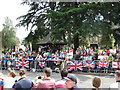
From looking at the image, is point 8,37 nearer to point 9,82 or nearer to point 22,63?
point 22,63

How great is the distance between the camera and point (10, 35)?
84875 millimetres

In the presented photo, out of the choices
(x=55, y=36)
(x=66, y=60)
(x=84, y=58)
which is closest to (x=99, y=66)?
(x=84, y=58)

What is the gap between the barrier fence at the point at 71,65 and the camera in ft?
53.9

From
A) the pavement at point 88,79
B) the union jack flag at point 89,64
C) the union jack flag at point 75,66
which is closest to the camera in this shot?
the pavement at point 88,79

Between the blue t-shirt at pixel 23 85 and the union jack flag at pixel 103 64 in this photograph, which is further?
the union jack flag at pixel 103 64

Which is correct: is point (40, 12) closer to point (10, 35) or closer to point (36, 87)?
point (36, 87)

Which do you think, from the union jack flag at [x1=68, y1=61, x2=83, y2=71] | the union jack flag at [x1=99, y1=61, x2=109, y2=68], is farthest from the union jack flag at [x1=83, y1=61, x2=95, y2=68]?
the union jack flag at [x1=99, y1=61, x2=109, y2=68]

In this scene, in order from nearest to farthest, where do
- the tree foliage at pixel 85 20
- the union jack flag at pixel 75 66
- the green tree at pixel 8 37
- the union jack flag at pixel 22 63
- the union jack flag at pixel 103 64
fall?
the union jack flag at pixel 103 64
the union jack flag at pixel 75 66
the union jack flag at pixel 22 63
the tree foliage at pixel 85 20
the green tree at pixel 8 37

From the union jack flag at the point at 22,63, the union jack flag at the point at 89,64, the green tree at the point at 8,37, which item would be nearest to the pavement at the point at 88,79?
the union jack flag at the point at 89,64

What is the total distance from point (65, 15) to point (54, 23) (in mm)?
2054

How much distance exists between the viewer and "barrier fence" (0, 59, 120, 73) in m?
16.4

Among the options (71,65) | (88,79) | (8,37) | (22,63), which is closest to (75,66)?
(71,65)

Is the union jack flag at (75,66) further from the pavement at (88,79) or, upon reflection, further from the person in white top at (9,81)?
the person in white top at (9,81)

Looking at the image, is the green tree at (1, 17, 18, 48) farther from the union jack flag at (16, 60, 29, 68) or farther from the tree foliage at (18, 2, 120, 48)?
the union jack flag at (16, 60, 29, 68)
